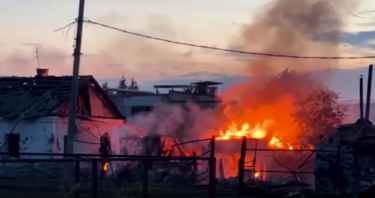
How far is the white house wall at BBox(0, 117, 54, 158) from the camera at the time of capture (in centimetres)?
3469

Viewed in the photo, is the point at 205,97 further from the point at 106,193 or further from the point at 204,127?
the point at 106,193

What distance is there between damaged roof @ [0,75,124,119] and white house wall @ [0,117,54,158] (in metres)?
0.39

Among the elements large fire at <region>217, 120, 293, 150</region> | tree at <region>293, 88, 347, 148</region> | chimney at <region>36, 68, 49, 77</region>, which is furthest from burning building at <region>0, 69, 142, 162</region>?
tree at <region>293, 88, 347, 148</region>

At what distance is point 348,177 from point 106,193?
350 inches

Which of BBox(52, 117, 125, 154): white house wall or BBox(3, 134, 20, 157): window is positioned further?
BBox(3, 134, 20, 157): window

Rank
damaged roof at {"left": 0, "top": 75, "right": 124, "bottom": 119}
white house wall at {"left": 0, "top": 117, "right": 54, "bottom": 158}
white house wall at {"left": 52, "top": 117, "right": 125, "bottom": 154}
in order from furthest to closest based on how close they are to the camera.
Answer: damaged roof at {"left": 0, "top": 75, "right": 124, "bottom": 119} < white house wall at {"left": 52, "top": 117, "right": 125, "bottom": 154} < white house wall at {"left": 0, "top": 117, "right": 54, "bottom": 158}

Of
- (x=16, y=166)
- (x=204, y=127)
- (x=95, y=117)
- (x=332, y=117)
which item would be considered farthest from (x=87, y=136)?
(x=332, y=117)

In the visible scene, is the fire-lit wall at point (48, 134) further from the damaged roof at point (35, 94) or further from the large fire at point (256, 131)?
the large fire at point (256, 131)

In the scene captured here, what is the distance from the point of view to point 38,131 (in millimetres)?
34906

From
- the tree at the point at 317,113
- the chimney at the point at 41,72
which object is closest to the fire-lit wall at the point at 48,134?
the chimney at the point at 41,72

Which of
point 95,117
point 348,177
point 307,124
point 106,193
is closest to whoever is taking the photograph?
point 106,193

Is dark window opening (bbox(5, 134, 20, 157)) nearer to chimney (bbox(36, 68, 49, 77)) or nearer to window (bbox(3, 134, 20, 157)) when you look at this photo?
window (bbox(3, 134, 20, 157))

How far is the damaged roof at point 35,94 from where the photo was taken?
35.3 m

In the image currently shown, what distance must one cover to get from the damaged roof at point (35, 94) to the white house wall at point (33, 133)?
1.29 ft
